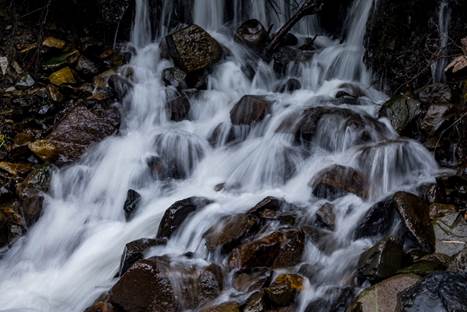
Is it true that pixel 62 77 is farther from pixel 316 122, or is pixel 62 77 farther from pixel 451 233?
pixel 451 233

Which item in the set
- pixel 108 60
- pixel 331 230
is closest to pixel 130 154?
pixel 108 60

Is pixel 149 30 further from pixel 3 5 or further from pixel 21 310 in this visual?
pixel 21 310

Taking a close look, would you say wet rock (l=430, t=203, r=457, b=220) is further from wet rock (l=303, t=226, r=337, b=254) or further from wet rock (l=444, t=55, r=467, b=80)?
wet rock (l=444, t=55, r=467, b=80)

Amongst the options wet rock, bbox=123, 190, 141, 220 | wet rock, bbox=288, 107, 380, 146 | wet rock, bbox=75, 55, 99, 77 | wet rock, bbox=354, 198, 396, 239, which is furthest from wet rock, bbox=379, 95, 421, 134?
wet rock, bbox=75, 55, 99, 77

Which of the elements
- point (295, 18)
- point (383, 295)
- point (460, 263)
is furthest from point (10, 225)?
point (295, 18)

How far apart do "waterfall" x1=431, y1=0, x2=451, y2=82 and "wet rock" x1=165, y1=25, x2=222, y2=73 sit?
3105 millimetres

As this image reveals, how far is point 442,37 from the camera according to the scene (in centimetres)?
646

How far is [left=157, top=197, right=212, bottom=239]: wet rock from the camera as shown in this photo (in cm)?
523

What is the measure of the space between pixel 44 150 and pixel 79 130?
0.52 meters

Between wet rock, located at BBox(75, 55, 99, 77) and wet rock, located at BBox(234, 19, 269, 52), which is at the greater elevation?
wet rock, located at BBox(234, 19, 269, 52)

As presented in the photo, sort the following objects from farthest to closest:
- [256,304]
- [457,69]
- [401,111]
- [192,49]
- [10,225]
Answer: [192,49], [401,111], [10,225], [457,69], [256,304]

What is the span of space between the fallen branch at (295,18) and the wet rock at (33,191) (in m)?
3.84

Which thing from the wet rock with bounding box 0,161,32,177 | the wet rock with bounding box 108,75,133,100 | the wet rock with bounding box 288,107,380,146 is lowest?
the wet rock with bounding box 0,161,32,177

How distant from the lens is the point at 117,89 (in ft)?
25.4
